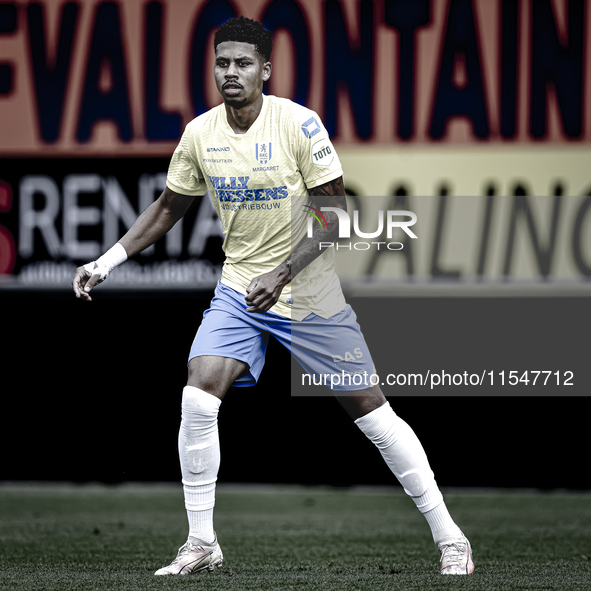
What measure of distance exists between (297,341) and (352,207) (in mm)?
2851

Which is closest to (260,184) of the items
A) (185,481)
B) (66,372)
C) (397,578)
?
(185,481)

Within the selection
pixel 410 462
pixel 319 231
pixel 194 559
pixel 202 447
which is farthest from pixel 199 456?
pixel 319 231

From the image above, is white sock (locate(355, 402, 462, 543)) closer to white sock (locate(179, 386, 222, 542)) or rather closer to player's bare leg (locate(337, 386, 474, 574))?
player's bare leg (locate(337, 386, 474, 574))

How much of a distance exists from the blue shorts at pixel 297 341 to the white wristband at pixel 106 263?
16.9 inches

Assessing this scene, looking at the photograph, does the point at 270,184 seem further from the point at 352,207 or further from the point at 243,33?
the point at 352,207

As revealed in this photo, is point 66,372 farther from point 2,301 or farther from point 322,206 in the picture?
point 322,206

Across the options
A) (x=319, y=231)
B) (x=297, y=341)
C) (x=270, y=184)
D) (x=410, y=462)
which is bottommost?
(x=410, y=462)

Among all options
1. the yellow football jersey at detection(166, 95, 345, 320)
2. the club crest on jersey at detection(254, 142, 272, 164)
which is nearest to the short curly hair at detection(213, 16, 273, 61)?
the yellow football jersey at detection(166, 95, 345, 320)

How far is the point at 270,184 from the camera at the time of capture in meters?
3.93

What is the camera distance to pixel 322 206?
12.8ft

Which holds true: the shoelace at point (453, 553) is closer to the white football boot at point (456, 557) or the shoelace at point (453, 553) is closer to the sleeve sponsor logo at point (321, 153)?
the white football boot at point (456, 557)

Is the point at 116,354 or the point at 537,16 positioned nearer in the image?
the point at 537,16

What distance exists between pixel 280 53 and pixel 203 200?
1.08 m

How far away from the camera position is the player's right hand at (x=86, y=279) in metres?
3.93
